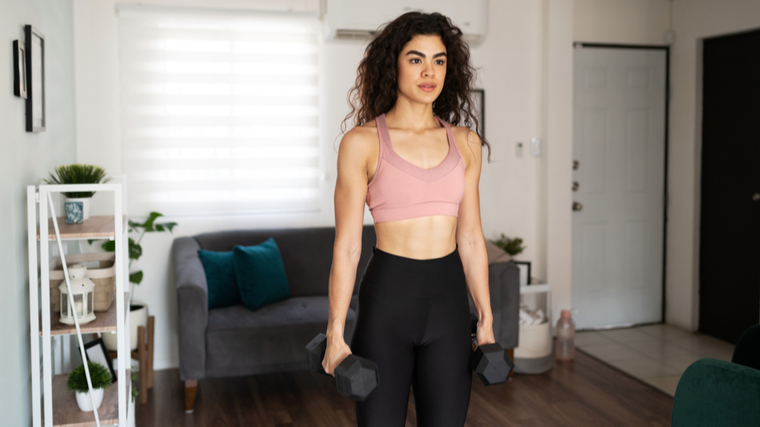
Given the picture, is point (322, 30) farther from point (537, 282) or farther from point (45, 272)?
point (45, 272)

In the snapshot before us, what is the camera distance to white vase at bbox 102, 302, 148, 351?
10.6ft

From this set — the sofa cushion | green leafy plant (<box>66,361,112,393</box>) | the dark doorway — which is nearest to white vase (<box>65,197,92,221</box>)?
green leafy plant (<box>66,361,112,393</box>)

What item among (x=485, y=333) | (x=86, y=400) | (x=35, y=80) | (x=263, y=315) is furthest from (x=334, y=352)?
(x=263, y=315)

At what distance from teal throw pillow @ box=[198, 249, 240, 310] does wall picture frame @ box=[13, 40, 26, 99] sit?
153cm

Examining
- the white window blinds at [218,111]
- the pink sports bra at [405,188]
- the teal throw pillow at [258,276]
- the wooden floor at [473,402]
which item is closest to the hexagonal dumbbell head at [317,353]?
the pink sports bra at [405,188]

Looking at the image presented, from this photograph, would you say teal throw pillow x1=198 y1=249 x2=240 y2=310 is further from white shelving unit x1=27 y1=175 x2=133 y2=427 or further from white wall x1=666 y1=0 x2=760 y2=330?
white wall x1=666 y1=0 x2=760 y2=330

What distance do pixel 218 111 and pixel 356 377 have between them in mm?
2796

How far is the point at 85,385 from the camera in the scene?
216 centimetres

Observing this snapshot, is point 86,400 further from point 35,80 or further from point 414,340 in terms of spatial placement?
A: point 414,340

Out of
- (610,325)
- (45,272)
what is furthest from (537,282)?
(45,272)

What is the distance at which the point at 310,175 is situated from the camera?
13.0ft

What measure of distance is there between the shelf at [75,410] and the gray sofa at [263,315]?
2.07 feet

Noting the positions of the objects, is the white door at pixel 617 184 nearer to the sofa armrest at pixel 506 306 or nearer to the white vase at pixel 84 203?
the sofa armrest at pixel 506 306

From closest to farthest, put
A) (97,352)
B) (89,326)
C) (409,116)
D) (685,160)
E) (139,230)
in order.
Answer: (409,116)
(89,326)
(97,352)
(139,230)
(685,160)
